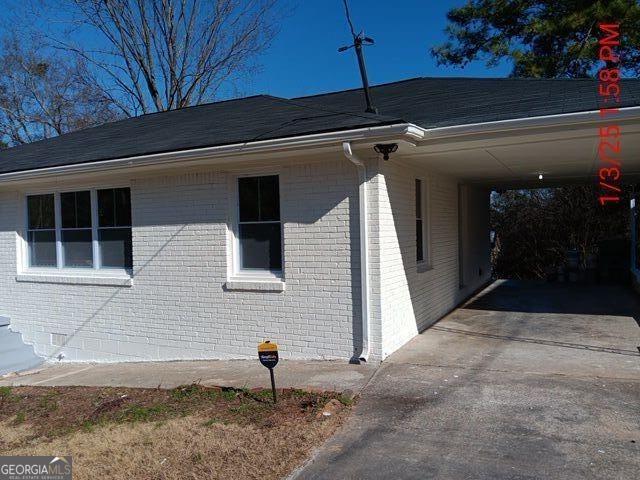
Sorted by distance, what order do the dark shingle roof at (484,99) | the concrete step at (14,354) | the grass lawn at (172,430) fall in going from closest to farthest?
the grass lawn at (172,430) → the dark shingle roof at (484,99) → the concrete step at (14,354)

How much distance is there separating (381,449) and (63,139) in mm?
11084

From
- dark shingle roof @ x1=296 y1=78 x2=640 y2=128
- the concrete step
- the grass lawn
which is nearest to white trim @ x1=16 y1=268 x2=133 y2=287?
the concrete step

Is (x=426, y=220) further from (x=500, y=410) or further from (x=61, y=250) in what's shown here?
(x=61, y=250)

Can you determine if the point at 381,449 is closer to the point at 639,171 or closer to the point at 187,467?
the point at 187,467

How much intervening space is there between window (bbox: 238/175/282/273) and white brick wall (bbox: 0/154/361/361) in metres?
0.23

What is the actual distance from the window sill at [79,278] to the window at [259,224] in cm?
224

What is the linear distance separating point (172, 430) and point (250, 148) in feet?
11.4

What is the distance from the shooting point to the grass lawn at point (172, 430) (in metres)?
4.16

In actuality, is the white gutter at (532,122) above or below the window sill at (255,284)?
Result: above

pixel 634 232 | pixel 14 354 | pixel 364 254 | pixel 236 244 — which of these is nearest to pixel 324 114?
pixel 364 254

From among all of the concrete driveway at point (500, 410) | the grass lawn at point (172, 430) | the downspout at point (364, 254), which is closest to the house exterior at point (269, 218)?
the downspout at point (364, 254)

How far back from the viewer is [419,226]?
881cm

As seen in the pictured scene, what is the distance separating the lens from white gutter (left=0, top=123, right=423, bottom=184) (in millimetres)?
6027
